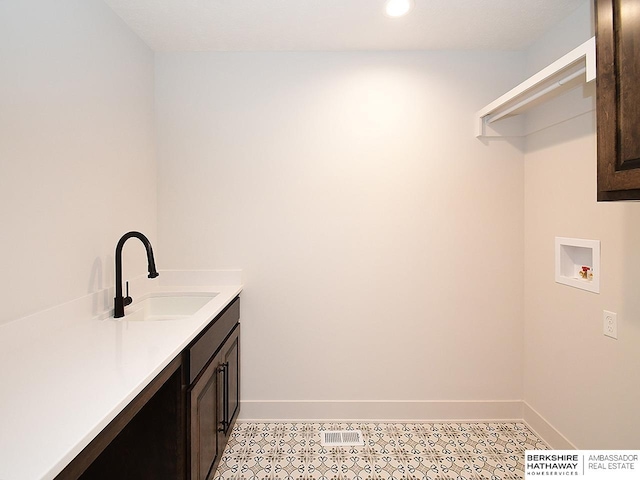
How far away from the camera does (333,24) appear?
2.14 m

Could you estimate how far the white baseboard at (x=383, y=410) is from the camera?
98.8 inches

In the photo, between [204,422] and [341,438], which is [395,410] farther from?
[204,422]

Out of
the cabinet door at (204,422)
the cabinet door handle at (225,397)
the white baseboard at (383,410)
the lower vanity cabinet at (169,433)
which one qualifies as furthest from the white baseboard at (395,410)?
the lower vanity cabinet at (169,433)

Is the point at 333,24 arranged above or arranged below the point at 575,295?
above

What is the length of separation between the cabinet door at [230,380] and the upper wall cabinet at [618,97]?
6.40 feet

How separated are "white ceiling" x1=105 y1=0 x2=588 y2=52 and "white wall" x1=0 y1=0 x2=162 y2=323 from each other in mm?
260

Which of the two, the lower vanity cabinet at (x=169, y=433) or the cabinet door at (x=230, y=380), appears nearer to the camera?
the lower vanity cabinet at (x=169, y=433)

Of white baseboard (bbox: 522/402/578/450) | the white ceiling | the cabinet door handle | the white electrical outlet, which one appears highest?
the white ceiling

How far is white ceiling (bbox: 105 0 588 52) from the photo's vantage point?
6.46 feet

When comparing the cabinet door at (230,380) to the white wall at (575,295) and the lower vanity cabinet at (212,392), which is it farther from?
the white wall at (575,295)

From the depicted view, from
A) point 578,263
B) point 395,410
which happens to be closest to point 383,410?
point 395,410

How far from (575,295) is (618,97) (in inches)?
47.4

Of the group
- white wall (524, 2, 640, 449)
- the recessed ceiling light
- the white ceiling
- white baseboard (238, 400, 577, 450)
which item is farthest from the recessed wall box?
the recessed ceiling light

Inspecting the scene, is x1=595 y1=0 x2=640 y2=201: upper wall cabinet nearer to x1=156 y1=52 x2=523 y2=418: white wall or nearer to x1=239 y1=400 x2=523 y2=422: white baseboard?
x1=156 y1=52 x2=523 y2=418: white wall
